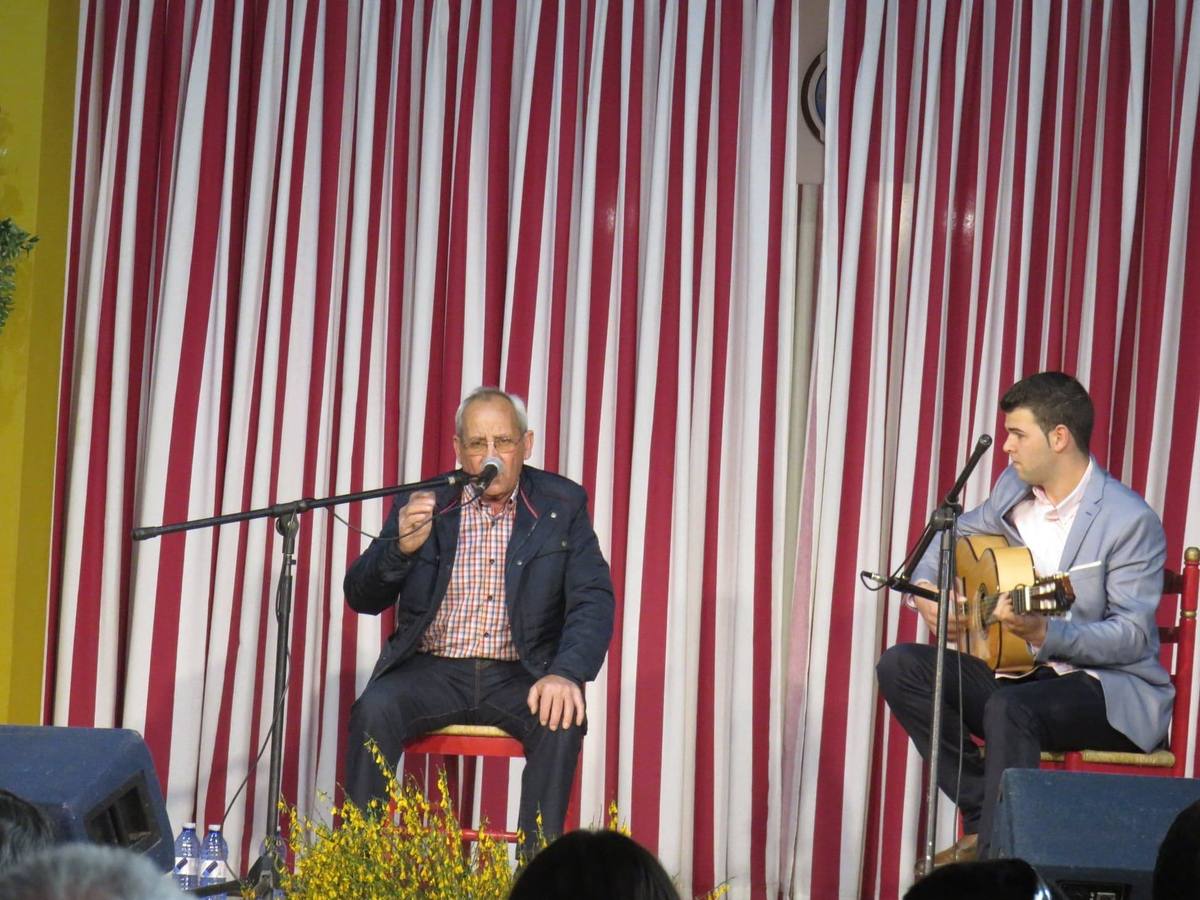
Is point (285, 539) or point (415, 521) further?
point (415, 521)

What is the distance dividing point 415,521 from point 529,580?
472mm

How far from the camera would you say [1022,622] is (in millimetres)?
3932

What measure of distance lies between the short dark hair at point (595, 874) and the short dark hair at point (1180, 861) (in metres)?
0.68

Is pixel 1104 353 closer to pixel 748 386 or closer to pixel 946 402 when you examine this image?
pixel 946 402

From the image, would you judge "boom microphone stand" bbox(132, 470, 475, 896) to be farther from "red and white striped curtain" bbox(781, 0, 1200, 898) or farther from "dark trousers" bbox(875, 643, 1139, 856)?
"red and white striped curtain" bbox(781, 0, 1200, 898)

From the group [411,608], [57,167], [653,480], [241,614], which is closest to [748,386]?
[653,480]

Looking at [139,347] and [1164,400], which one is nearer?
[1164,400]

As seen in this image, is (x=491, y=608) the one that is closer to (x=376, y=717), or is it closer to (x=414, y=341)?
(x=376, y=717)

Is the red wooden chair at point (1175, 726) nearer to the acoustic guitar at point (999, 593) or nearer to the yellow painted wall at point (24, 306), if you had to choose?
the acoustic guitar at point (999, 593)

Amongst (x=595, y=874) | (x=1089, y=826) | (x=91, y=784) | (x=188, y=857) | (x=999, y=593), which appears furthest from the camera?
(x=188, y=857)

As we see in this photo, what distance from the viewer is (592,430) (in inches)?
202

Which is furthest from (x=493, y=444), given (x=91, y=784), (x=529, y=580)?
(x=91, y=784)

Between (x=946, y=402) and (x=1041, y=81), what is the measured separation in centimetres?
103

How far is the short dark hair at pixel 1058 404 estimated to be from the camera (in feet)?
13.8
